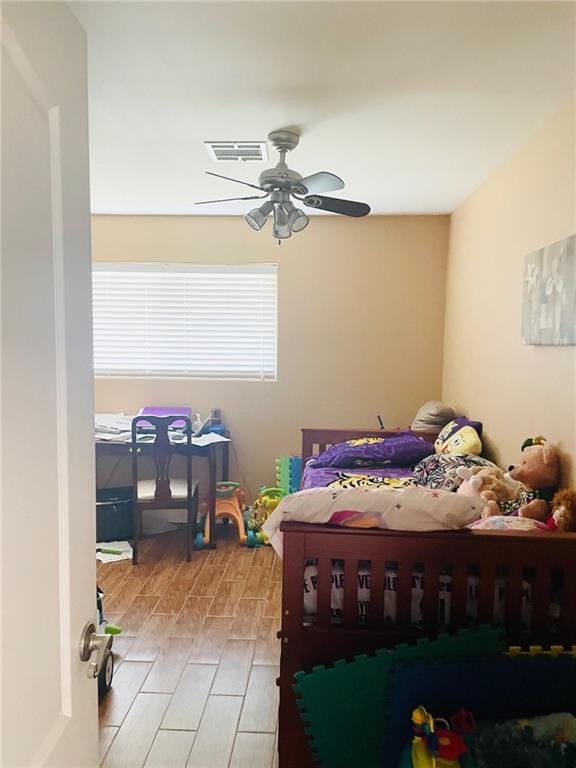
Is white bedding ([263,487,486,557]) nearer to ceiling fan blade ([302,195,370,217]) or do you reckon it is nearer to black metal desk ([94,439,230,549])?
ceiling fan blade ([302,195,370,217])

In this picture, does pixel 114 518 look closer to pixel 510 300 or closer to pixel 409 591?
pixel 409 591

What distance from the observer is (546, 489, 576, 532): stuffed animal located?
194 centimetres

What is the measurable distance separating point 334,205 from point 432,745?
2.26m

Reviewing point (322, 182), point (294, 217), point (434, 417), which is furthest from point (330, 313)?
point (322, 182)

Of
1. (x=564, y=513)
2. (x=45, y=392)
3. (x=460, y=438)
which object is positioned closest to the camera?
(x=45, y=392)

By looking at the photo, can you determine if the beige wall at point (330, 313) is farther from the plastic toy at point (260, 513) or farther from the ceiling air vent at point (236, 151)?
the ceiling air vent at point (236, 151)

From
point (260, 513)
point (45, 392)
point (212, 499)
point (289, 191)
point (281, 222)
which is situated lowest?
point (260, 513)

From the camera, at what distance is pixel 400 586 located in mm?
1822

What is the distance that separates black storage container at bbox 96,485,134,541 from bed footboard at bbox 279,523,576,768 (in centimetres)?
242

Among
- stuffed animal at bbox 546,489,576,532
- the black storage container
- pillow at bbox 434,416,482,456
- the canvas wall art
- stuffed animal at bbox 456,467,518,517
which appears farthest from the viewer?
the black storage container

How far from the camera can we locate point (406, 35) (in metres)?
1.73

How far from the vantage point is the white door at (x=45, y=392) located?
0.75 m

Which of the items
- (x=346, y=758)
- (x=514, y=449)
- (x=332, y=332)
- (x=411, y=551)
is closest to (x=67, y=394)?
(x=411, y=551)

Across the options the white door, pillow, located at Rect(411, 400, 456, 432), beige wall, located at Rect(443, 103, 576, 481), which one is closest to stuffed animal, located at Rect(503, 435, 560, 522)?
beige wall, located at Rect(443, 103, 576, 481)
